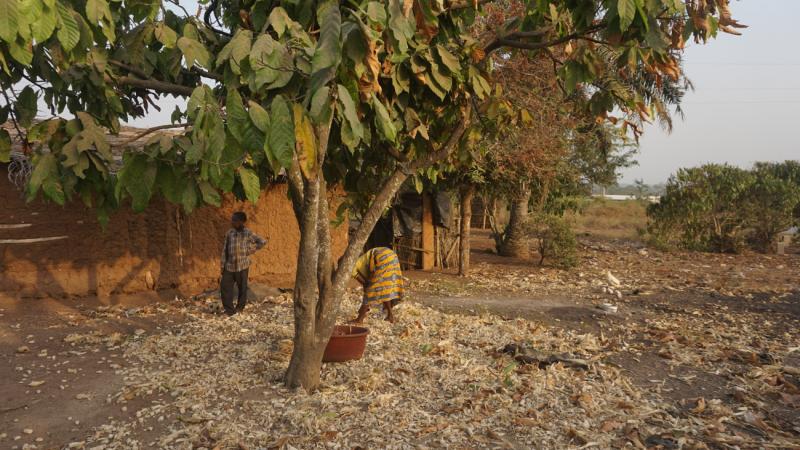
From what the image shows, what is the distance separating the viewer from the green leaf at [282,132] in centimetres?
249

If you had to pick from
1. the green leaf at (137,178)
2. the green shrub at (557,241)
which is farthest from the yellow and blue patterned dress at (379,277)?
the green shrub at (557,241)

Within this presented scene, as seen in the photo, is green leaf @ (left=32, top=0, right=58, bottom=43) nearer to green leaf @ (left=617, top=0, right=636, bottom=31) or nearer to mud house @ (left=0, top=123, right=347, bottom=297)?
green leaf @ (left=617, top=0, right=636, bottom=31)

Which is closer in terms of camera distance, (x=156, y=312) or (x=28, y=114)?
(x=28, y=114)

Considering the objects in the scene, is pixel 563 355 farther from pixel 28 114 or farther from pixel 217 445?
pixel 28 114

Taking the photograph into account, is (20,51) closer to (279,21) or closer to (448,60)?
(279,21)

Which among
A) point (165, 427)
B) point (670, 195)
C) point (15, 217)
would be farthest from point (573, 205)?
point (165, 427)

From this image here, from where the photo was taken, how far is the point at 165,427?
423 cm

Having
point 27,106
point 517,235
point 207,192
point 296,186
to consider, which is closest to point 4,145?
point 27,106

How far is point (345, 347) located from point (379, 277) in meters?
1.60

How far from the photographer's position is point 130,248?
8.66m

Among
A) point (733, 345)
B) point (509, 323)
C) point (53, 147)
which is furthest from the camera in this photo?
point (509, 323)

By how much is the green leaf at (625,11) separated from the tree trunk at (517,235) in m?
11.3

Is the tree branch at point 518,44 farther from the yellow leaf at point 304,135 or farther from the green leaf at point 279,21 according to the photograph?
the yellow leaf at point 304,135

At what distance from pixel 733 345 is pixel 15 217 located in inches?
354
